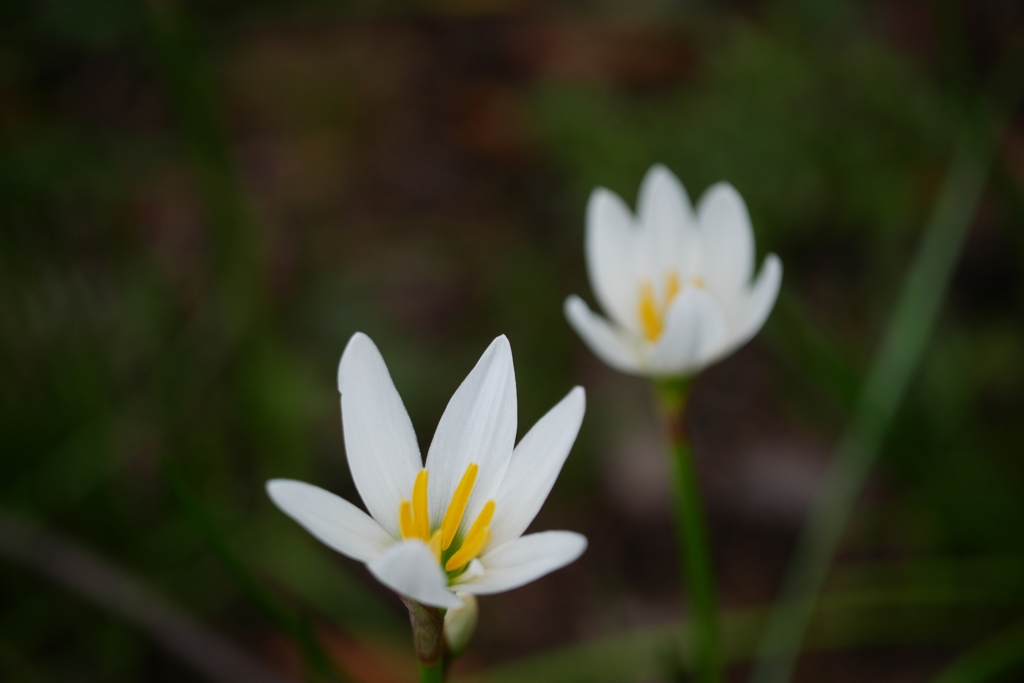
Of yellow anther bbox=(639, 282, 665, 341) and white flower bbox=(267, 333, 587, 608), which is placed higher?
yellow anther bbox=(639, 282, 665, 341)

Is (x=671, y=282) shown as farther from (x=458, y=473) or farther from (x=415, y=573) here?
(x=415, y=573)

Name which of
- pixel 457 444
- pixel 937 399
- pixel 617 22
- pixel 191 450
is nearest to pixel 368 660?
pixel 191 450

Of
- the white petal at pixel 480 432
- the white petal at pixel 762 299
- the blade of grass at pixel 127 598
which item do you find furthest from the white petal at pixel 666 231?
the blade of grass at pixel 127 598

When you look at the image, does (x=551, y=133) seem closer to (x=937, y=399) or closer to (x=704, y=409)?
(x=704, y=409)

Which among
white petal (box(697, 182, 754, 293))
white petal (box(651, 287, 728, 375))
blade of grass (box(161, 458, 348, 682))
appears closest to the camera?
blade of grass (box(161, 458, 348, 682))

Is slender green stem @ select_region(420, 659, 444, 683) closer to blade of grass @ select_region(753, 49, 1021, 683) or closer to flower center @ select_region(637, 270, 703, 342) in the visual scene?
flower center @ select_region(637, 270, 703, 342)

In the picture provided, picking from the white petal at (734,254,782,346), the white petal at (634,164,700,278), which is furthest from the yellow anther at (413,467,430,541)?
the white petal at (634,164,700,278)
